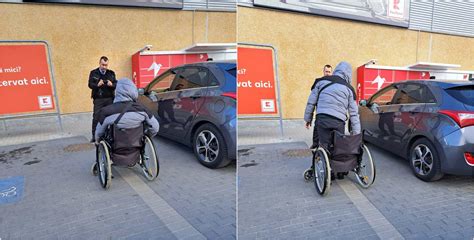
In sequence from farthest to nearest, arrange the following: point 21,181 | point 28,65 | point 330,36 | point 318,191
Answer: point 318,191 < point 330,36 < point 21,181 < point 28,65

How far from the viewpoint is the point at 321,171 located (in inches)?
52.8

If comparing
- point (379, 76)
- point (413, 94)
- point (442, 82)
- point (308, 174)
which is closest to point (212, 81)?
point (308, 174)

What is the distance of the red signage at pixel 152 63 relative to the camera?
42.4 inches

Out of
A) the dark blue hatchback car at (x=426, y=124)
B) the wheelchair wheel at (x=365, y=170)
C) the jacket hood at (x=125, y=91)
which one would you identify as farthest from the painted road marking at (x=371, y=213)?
the jacket hood at (x=125, y=91)

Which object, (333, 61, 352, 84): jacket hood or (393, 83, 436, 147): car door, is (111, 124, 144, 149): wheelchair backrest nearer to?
(333, 61, 352, 84): jacket hood

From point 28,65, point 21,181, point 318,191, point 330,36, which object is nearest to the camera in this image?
point 28,65

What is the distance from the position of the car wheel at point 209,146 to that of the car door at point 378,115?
23.1 inches

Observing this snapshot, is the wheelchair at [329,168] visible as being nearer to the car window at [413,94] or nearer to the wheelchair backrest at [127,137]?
the car window at [413,94]

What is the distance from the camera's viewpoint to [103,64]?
1050mm

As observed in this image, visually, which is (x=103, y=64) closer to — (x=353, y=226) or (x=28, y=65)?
(x=28, y=65)

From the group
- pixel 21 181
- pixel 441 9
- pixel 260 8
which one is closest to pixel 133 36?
pixel 260 8

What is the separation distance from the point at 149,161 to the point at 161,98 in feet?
0.74

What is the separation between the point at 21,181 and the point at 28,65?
38 centimetres

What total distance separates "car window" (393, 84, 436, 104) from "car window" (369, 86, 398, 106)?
0.07 feet
